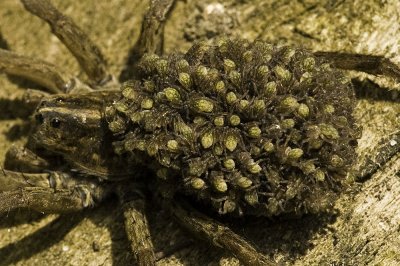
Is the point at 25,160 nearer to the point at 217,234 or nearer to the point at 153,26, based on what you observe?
the point at 153,26

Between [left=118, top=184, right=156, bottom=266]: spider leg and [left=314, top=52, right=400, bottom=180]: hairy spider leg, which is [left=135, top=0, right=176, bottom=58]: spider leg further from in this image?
[left=314, top=52, right=400, bottom=180]: hairy spider leg

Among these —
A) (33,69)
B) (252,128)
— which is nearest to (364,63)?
(252,128)

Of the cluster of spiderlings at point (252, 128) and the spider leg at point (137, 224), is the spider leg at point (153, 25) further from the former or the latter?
the spider leg at point (137, 224)

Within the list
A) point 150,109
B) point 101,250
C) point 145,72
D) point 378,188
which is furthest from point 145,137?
point 378,188

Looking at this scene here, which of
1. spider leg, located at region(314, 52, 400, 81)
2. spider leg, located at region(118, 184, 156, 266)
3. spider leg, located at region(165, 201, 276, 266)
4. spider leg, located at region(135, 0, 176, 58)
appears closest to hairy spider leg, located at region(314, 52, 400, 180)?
spider leg, located at region(314, 52, 400, 81)

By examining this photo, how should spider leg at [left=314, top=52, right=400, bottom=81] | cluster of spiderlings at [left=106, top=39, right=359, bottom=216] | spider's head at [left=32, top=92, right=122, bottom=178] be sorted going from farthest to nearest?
1. spider's head at [left=32, top=92, right=122, bottom=178]
2. spider leg at [left=314, top=52, right=400, bottom=81]
3. cluster of spiderlings at [left=106, top=39, right=359, bottom=216]

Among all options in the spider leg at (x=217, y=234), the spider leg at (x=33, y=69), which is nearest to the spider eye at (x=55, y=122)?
the spider leg at (x=33, y=69)

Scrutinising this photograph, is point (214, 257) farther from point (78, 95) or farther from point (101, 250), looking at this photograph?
point (78, 95)
